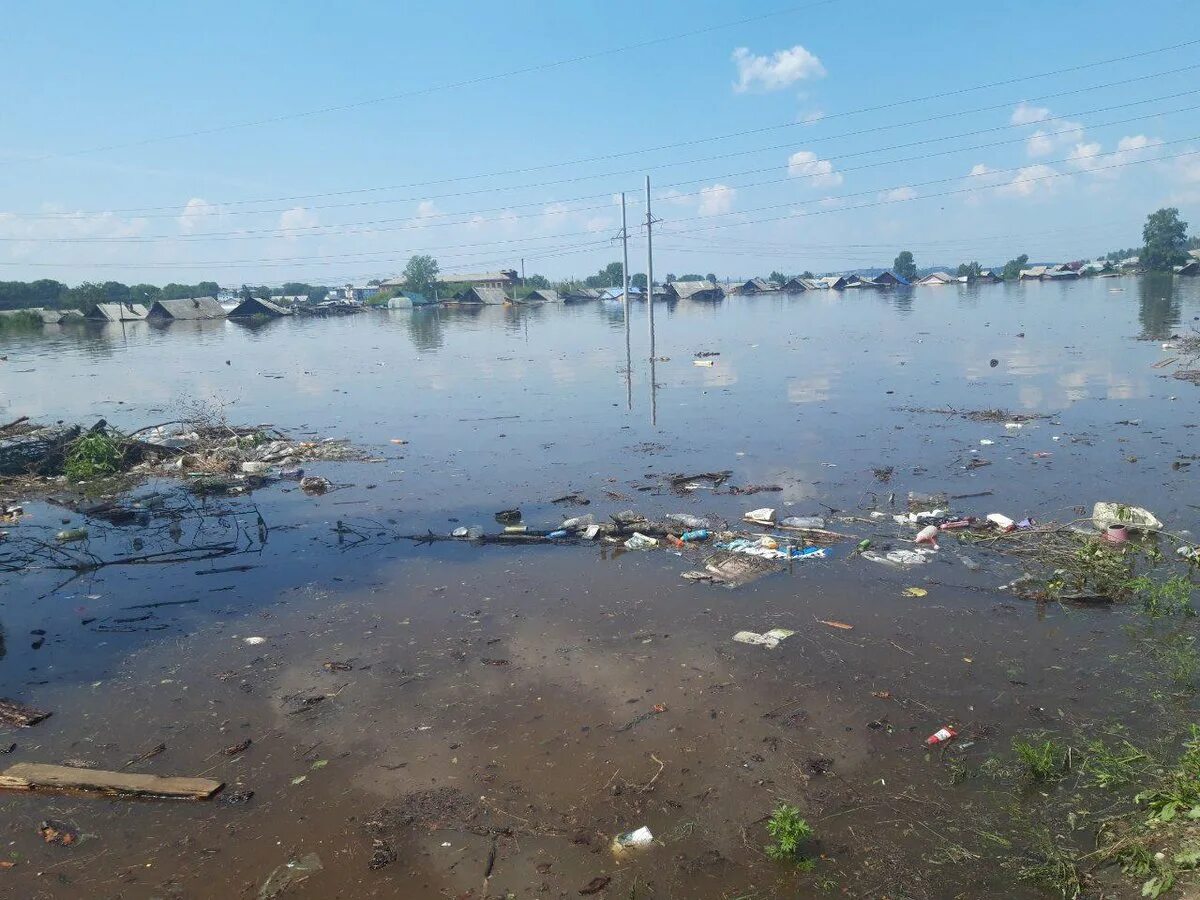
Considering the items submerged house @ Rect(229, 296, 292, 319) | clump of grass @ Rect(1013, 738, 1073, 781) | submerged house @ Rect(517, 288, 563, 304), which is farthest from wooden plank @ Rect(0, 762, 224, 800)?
submerged house @ Rect(517, 288, 563, 304)

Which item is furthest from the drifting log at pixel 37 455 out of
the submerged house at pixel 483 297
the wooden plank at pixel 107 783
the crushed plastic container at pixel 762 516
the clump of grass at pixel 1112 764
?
the submerged house at pixel 483 297

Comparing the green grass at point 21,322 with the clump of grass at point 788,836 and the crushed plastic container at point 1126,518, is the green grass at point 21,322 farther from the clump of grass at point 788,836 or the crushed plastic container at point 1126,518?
the crushed plastic container at point 1126,518

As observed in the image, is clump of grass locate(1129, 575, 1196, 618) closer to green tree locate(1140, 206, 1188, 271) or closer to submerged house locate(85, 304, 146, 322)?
submerged house locate(85, 304, 146, 322)

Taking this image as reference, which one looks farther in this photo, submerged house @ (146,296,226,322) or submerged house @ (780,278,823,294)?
submerged house @ (780,278,823,294)

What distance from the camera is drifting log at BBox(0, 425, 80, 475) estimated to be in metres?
9.80

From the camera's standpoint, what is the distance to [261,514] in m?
8.20

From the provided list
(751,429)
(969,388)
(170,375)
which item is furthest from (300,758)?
(170,375)

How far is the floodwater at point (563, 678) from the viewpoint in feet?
10.6

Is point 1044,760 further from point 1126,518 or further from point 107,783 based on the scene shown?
point 107,783

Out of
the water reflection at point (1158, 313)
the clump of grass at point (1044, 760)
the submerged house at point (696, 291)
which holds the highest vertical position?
the submerged house at point (696, 291)

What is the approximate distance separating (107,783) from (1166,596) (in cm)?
689

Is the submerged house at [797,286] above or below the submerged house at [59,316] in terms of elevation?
above

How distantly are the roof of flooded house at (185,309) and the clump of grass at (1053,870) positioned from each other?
231 feet

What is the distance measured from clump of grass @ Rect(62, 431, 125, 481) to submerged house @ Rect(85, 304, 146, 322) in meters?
56.1
